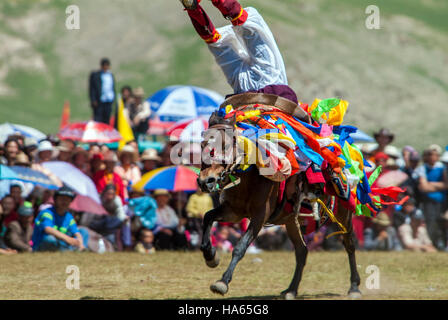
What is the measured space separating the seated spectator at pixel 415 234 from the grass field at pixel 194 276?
1623 mm

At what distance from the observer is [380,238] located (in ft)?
51.6

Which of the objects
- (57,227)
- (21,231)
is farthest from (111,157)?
(21,231)

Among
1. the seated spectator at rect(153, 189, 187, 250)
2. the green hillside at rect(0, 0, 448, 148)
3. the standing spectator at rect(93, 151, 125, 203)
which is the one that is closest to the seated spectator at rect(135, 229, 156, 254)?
the seated spectator at rect(153, 189, 187, 250)

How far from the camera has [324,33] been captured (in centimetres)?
6481

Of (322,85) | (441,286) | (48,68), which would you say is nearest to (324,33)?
(322,85)

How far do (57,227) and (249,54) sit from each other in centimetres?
544

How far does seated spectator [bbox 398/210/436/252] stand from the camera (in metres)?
15.7

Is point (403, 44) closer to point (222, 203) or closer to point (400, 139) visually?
point (400, 139)

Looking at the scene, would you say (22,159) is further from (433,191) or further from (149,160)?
(433,191)

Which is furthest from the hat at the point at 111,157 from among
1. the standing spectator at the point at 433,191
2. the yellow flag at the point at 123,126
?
the standing spectator at the point at 433,191

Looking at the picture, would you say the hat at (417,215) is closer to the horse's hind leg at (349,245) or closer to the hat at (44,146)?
the horse's hind leg at (349,245)

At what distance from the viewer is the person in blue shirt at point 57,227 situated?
1275 centimetres

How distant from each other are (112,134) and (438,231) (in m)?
6.68

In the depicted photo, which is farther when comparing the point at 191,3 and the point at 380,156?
the point at 380,156
